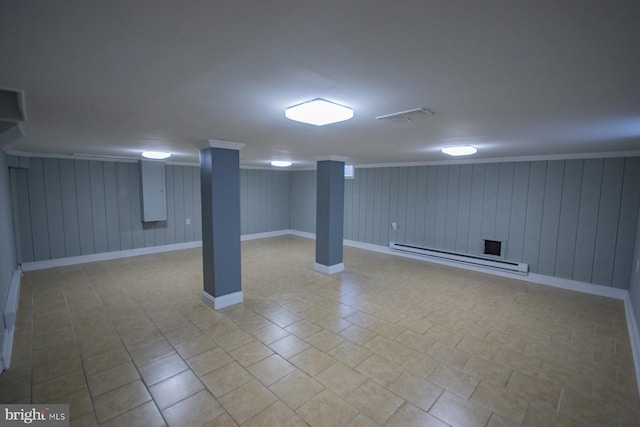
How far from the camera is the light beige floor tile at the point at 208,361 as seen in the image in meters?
2.70

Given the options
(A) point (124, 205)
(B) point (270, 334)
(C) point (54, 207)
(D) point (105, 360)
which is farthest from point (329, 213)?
(C) point (54, 207)

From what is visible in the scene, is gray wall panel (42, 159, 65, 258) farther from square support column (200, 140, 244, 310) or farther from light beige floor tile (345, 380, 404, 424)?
light beige floor tile (345, 380, 404, 424)

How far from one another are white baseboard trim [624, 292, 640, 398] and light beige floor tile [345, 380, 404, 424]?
2.26m

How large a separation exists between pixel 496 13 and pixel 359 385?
265 cm

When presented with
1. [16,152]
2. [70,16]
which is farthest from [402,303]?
[16,152]

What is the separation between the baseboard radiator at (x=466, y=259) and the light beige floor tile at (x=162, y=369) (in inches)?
214

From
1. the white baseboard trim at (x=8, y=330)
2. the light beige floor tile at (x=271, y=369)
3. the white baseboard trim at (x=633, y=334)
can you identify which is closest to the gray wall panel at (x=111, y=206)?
the white baseboard trim at (x=8, y=330)

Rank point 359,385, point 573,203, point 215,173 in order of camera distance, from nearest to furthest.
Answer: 1. point 359,385
2. point 215,173
3. point 573,203

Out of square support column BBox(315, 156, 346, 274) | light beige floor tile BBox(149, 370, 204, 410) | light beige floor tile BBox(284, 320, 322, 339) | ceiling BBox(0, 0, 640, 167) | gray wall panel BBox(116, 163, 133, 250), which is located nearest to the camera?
ceiling BBox(0, 0, 640, 167)

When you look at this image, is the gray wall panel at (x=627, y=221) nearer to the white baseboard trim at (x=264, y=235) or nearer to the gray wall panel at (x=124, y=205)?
the white baseboard trim at (x=264, y=235)

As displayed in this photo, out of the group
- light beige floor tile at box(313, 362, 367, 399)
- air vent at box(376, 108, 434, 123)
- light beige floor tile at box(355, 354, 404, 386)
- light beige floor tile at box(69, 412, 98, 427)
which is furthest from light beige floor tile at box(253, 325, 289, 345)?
air vent at box(376, 108, 434, 123)

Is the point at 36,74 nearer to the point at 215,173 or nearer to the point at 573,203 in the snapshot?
the point at 215,173

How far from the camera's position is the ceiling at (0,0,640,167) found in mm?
967

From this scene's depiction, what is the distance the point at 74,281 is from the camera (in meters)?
5.04
